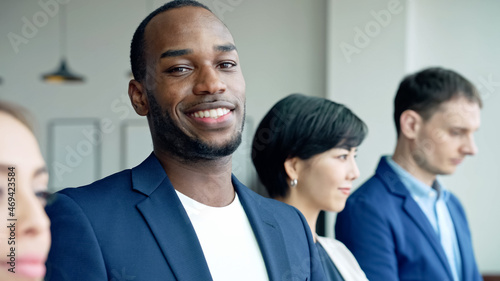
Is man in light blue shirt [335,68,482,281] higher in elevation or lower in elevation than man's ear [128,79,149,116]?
lower

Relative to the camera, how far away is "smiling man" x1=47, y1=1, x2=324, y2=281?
3.61ft

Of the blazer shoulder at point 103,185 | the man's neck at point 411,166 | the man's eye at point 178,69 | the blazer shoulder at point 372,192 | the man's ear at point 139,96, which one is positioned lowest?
the blazer shoulder at point 372,192

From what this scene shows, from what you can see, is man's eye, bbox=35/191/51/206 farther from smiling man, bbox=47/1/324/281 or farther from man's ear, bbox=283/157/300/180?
man's ear, bbox=283/157/300/180

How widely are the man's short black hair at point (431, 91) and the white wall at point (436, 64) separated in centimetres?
187

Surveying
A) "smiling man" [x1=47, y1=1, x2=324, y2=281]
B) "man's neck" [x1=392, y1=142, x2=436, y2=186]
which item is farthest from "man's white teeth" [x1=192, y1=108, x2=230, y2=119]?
"man's neck" [x1=392, y1=142, x2=436, y2=186]

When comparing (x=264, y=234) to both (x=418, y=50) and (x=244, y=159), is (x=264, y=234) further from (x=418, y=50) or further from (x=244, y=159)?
(x=244, y=159)

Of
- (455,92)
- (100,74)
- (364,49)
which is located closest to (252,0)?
(364,49)

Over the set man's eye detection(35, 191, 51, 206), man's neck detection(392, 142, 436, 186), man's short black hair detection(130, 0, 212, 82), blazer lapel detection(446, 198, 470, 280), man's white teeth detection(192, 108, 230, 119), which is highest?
man's short black hair detection(130, 0, 212, 82)

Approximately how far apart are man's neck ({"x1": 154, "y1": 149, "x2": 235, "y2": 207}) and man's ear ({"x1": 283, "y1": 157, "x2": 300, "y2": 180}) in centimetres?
73

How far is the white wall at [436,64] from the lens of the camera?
4.37 meters

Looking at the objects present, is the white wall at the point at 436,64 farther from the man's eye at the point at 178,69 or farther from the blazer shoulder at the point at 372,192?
the man's eye at the point at 178,69

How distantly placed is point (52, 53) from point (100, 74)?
0.67 metres

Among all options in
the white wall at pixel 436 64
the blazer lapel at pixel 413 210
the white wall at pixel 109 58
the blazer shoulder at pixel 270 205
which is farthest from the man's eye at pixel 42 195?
the white wall at pixel 109 58

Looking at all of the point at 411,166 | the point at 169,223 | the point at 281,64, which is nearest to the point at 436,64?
the point at 281,64
